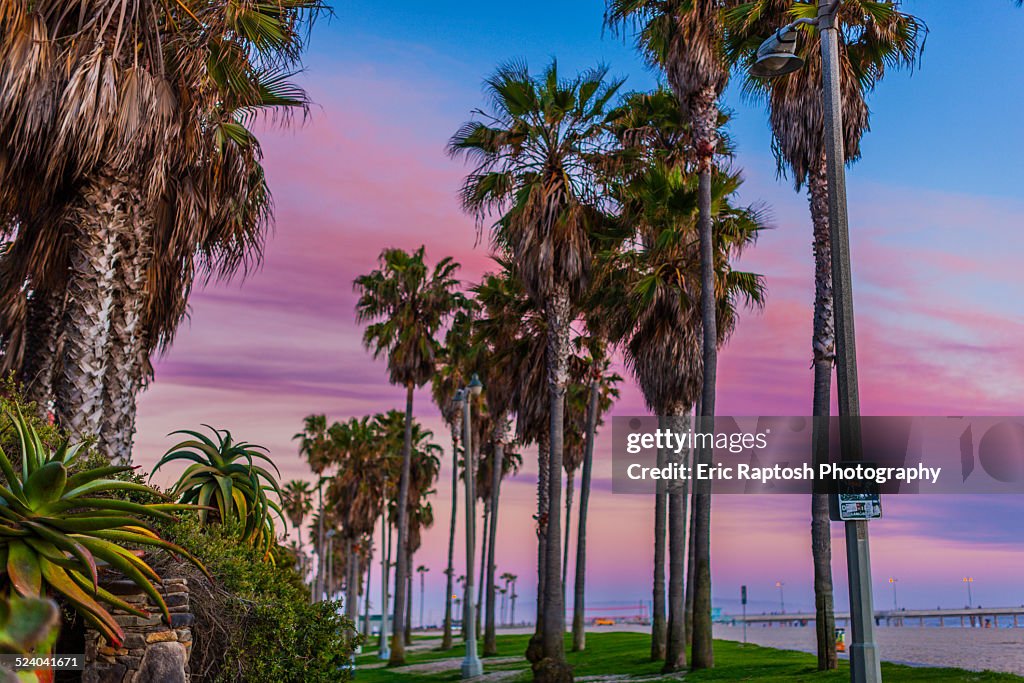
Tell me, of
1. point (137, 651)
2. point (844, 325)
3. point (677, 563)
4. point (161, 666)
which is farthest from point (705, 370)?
point (137, 651)

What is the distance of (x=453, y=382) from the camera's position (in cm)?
5016

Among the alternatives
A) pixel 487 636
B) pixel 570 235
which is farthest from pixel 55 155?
pixel 487 636

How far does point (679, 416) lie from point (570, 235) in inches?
322

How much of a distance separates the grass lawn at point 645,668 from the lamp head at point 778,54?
11.1 m

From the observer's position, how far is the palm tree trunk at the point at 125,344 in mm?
14047

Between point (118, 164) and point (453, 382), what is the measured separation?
3685 cm

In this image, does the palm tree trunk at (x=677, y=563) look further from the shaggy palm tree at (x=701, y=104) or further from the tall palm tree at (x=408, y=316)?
the tall palm tree at (x=408, y=316)

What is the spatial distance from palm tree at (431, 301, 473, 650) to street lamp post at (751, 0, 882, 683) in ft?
87.7

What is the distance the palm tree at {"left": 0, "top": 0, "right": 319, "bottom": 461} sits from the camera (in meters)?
13.0

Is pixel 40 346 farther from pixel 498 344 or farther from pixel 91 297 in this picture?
pixel 498 344

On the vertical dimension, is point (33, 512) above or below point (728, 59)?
below

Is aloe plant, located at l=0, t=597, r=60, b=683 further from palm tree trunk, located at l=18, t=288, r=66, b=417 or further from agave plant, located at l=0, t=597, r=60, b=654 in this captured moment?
palm tree trunk, located at l=18, t=288, r=66, b=417

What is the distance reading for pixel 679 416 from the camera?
30.8 meters

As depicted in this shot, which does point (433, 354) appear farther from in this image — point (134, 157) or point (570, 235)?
point (134, 157)
